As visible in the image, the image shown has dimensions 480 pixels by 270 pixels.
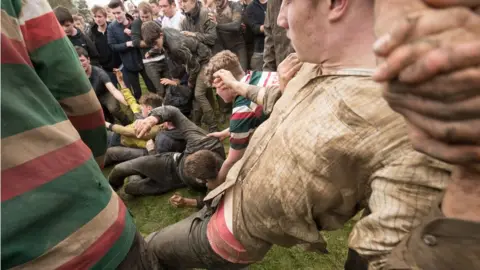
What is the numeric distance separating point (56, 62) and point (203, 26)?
157 inches

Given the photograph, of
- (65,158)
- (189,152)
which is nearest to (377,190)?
(65,158)

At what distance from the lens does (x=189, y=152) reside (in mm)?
3023

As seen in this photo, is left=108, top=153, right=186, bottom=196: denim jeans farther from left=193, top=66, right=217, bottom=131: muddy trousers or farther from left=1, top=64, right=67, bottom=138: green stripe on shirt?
left=1, top=64, right=67, bottom=138: green stripe on shirt

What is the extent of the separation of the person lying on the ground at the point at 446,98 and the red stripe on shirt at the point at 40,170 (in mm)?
895

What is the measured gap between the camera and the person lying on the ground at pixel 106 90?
4434 millimetres

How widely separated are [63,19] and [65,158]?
4314 millimetres

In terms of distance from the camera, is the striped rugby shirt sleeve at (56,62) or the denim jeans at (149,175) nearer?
the striped rugby shirt sleeve at (56,62)

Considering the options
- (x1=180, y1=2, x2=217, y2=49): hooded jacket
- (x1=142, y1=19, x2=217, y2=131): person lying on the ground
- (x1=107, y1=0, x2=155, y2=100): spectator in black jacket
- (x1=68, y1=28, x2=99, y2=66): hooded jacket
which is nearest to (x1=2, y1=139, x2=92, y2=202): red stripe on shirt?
(x1=142, y1=19, x2=217, y2=131): person lying on the ground

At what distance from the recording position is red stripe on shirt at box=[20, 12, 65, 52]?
93cm

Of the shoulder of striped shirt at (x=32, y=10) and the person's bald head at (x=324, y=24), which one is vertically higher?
the shoulder of striped shirt at (x=32, y=10)

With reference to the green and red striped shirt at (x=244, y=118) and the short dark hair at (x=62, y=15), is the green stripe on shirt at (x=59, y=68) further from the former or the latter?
the short dark hair at (x=62, y=15)

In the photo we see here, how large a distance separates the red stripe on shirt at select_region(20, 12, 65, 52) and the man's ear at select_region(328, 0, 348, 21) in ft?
2.78

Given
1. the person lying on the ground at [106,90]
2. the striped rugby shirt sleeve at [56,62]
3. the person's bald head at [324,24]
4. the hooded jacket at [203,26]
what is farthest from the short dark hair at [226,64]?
the person lying on the ground at [106,90]

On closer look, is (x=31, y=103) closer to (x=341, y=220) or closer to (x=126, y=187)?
(x=341, y=220)
